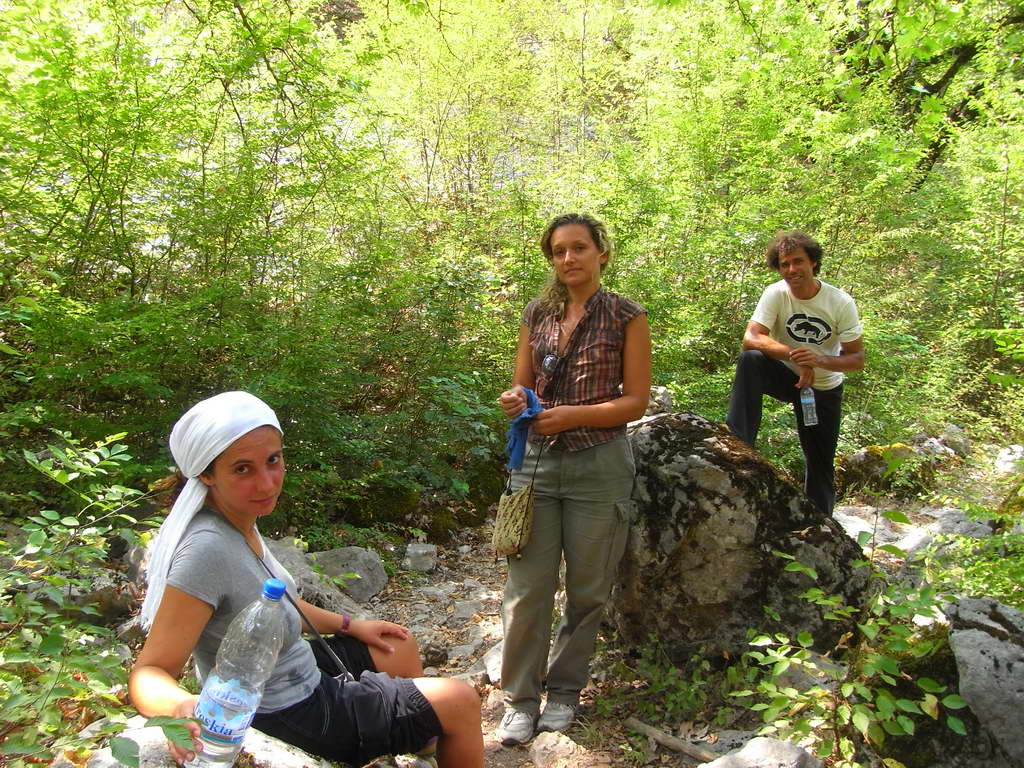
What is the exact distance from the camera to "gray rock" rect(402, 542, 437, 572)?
17.5 ft

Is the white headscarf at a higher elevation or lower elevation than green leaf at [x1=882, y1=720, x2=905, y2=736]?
higher

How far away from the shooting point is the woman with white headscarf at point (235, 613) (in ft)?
5.53

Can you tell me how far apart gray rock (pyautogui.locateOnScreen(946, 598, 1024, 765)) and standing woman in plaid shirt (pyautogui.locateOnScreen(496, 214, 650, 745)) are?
4.55ft

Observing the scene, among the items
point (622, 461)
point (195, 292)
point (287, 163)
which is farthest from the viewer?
point (287, 163)

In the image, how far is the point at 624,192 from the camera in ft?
24.9

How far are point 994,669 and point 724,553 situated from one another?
3.97 ft

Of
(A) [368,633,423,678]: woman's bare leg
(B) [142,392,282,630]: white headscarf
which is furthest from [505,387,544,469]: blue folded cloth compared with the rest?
(B) [142,392,282,630]: white headscarf

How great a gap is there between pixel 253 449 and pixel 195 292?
13.4 ft

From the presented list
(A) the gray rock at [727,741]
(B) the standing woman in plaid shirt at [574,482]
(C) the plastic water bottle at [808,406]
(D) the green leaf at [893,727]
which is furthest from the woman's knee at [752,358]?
(D) the green leaf at [893,727]

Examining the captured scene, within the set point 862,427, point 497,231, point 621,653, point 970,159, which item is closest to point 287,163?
point 497,231

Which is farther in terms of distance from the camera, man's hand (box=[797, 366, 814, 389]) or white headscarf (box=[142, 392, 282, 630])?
man's hand (box=[797, 366, 814, 389])

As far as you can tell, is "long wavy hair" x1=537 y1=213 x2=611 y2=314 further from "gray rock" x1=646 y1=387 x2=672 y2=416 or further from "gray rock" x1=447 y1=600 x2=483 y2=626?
"gray rock" x1=447 y1=600 x2=483 y2=626

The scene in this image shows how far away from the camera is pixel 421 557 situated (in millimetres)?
5402

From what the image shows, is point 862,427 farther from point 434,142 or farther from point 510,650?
point 434,142
